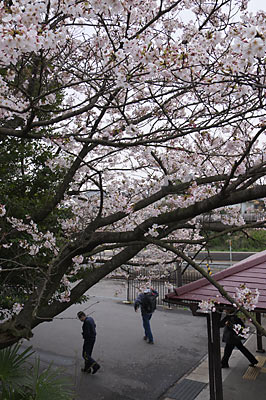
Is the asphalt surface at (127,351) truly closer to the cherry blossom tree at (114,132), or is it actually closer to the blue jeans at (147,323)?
the blue jeans at (147,323)

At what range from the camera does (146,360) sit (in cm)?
793

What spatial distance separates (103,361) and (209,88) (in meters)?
6.73

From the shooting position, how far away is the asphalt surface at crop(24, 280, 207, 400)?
6.52m

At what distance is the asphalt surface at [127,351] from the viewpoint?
652 centimetres

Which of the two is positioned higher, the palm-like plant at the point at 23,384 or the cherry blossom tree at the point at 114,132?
the cherry blossom tree at the point at 114,132

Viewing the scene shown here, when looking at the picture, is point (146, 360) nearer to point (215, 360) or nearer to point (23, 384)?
point (215, 360)

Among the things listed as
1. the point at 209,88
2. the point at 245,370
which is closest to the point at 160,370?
the point at 245,370

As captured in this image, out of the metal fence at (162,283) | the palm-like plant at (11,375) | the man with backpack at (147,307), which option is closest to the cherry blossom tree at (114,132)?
the palm-like plant at (11,375)

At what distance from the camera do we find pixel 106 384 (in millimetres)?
6672

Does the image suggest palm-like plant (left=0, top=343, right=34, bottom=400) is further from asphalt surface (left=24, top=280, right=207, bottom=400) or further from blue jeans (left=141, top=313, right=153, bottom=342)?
blue jeans (left=141, top=313, right=153, bottom=342)

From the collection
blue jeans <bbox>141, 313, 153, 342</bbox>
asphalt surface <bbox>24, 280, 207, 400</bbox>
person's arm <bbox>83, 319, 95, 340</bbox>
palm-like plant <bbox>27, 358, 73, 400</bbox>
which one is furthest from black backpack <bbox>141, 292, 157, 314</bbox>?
palm-like plant <bbox>27, 358, 73, 400</bbox>

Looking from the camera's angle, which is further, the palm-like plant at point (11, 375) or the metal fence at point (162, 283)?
the metal fence at point (162, 283)

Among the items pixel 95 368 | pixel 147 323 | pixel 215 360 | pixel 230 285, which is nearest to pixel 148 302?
pixel 147 323

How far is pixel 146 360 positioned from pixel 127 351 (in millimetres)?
811
